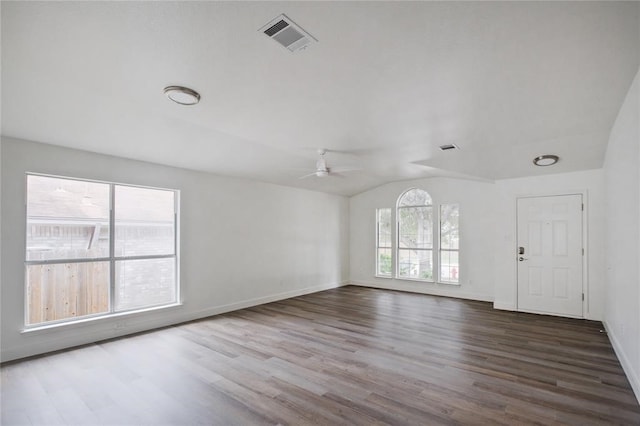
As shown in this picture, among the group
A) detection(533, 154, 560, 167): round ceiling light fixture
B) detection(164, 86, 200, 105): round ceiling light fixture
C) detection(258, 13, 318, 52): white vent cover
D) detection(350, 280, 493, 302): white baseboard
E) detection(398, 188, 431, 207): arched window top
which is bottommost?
detection(350, 280, 493, 302): white baseboard

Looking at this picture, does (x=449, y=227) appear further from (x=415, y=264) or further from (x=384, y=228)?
(x=384, y=228)

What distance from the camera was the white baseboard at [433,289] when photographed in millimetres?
6964

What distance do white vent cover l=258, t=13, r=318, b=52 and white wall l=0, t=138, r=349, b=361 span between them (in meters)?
3.55

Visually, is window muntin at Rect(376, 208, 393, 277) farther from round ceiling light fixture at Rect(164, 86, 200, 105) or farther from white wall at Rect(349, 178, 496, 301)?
round ceiling light fixture at Rect(164, 86, 200, 105)

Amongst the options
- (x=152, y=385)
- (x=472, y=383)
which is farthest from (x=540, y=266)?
(x=152, y=385)

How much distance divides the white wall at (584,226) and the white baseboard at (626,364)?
1084mm

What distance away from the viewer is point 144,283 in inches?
194

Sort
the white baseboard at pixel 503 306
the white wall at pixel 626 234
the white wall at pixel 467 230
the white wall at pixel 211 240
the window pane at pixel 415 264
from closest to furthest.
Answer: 1. the white wall at pixel 626 234
2. the white wall at pixel 211 240
3. the white baseboard at pixel 503 306
4. the white wall at pixel 467 230
5. the window pane at pixel 415 264

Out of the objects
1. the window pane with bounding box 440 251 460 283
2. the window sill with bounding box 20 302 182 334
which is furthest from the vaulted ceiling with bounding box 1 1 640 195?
the window pane with bounding box 440 251 460 283

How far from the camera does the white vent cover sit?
1.97m

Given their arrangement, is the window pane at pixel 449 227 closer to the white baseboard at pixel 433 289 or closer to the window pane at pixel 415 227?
the window pane at pixel 415 227

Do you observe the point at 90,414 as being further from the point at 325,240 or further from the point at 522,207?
the point at 522,207

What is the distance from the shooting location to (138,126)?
12.5 feet

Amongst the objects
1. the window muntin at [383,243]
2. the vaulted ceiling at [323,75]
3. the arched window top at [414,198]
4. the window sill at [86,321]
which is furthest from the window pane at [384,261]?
the window sill at [86,321]
